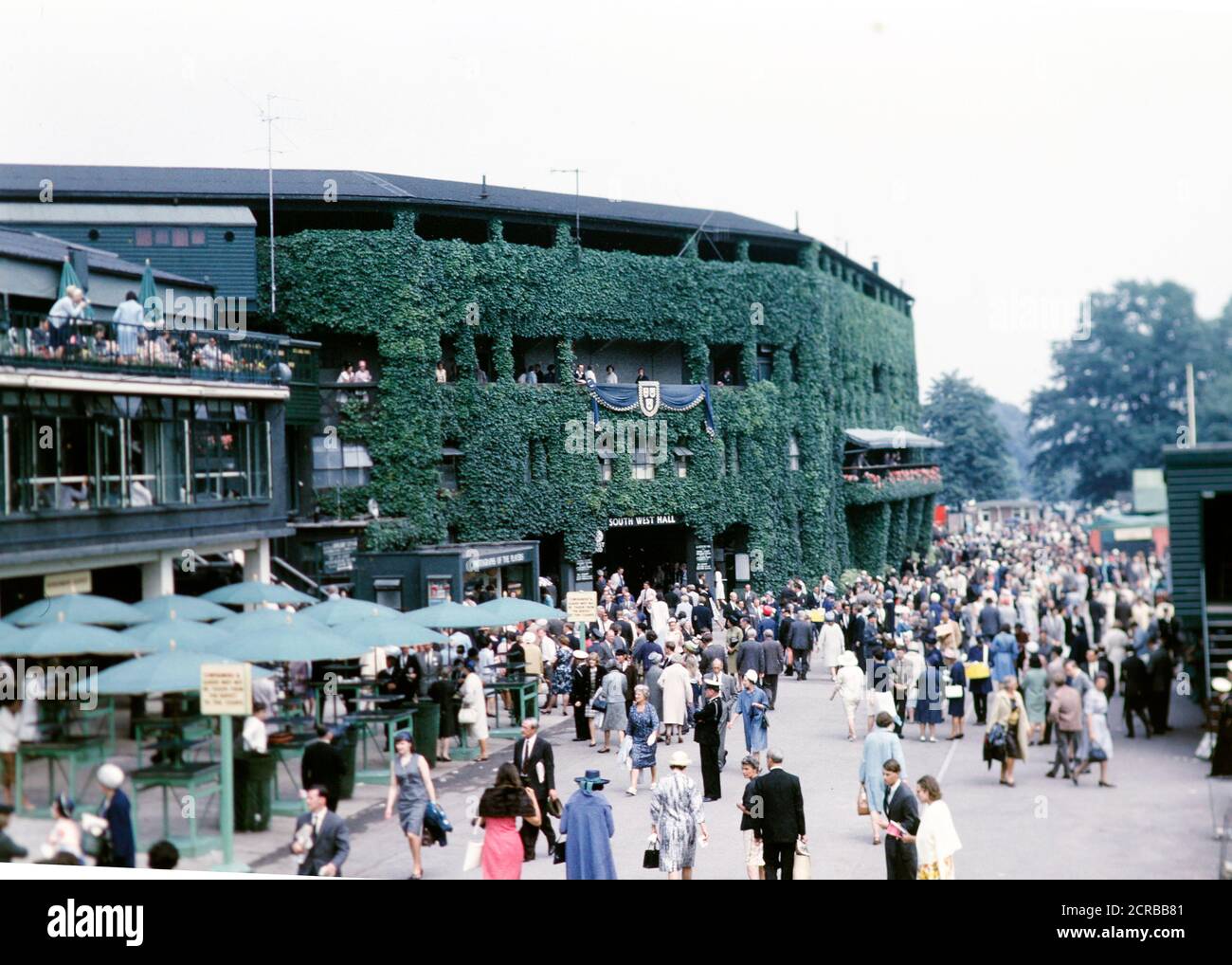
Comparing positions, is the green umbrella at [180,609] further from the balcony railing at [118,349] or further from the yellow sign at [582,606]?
the yellow sign at [582,606]

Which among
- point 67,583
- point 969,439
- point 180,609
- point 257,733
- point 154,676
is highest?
point 969,439

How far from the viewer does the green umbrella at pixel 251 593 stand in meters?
12.5

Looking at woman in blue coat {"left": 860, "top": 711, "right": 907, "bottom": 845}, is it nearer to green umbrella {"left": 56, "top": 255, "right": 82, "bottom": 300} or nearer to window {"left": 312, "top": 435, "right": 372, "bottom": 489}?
green umbrella {"left": 56, "top": 255, "right": 82, "bottom": 300}

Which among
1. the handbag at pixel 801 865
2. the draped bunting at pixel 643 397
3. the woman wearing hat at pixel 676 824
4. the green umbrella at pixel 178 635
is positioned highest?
the draped bunting at pixel 643 397

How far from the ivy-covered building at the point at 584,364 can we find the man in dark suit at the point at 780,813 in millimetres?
10532

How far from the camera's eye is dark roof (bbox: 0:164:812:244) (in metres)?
18.1

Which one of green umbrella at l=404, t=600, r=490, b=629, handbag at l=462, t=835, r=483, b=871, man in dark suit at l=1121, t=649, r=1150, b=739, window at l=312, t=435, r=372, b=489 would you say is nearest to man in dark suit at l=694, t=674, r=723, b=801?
handbag at l=462, t=835, r=483, b=871

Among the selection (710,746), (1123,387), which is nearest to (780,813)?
(710,746)

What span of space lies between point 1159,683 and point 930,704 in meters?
3.80

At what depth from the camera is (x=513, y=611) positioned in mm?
16578

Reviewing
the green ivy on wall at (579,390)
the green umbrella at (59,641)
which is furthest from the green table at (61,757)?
the green ivy on wall at (579,390)

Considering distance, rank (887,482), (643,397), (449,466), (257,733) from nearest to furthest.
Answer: (257,733), (449,466), (887,482), (643,397)

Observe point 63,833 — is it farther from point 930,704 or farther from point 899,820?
point 930,704
